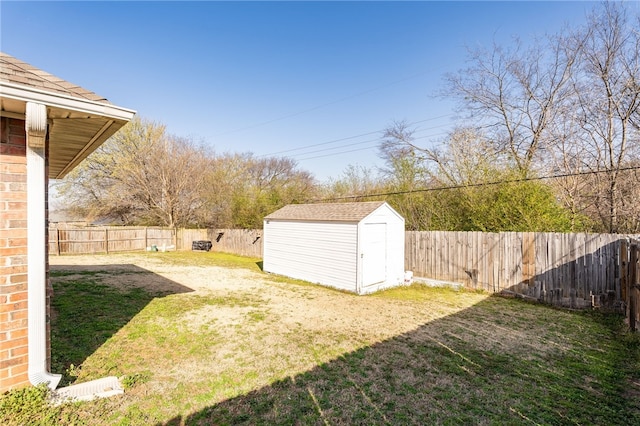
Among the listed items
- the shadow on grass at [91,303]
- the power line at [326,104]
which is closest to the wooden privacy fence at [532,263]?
the shadow on grass at [91,303]

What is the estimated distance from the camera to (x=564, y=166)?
430 inches

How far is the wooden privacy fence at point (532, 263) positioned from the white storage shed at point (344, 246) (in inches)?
47.1

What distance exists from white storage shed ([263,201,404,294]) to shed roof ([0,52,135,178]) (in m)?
6.62

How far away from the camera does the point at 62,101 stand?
2.80m

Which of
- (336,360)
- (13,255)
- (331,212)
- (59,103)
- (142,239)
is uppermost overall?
(59,103)

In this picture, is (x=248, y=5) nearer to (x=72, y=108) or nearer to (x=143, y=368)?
(x=72, y=108)

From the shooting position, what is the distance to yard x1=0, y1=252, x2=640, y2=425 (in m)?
3.03

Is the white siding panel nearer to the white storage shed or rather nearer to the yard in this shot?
the white storage shed

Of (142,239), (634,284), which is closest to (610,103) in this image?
(634,284)

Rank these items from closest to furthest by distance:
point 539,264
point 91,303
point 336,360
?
point 336,360 → point 91,303 → point 539,264

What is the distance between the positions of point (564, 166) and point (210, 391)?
1340 centimetres

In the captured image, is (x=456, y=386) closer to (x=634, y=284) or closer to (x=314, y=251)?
(x=634, y=284)

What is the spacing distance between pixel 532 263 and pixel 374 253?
4.32 m

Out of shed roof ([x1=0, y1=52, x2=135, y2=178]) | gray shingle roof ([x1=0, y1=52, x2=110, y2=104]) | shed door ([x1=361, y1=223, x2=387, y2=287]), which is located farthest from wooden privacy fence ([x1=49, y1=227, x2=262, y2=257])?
gray shingle roof ([x1=0, y1=52, x2=110, y2=104])
